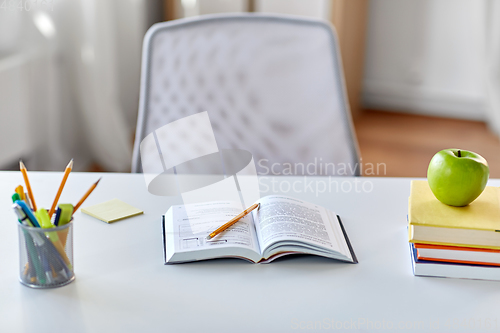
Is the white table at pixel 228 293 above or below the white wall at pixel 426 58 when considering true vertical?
above

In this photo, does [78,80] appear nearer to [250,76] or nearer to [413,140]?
[250,76]

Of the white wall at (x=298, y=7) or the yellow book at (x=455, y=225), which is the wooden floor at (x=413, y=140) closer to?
the white wall at (x=298, y=7)

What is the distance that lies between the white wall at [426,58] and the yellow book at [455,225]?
110 inches

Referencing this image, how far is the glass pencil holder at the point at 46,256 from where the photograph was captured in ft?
2.12

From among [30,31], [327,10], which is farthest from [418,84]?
[30,31]

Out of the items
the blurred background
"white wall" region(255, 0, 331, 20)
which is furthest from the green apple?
"white wall" region(255, 0, 331, 20)

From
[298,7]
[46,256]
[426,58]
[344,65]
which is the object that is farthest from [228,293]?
[426,58]

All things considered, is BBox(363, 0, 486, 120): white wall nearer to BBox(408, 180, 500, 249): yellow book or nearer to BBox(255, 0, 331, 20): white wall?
BBox(255, 0, 331, 20): white wall

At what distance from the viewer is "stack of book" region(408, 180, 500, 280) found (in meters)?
0.72

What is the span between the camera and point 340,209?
94cm

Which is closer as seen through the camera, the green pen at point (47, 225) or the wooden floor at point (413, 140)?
the green pen at point (47, 225)

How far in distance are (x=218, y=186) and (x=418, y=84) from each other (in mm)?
2806

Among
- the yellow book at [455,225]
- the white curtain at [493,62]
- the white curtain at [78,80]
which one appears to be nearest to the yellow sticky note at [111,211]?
the yellow book at [455,225]

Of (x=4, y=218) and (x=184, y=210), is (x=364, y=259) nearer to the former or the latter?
(x=184, y=210)
